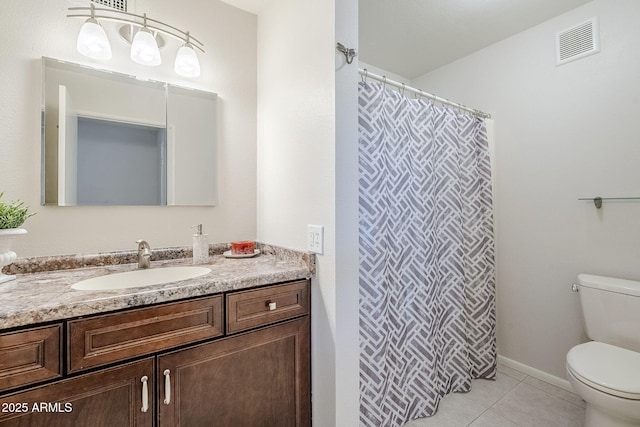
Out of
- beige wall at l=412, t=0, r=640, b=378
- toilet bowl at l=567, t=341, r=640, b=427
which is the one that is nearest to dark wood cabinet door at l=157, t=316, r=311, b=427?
toilet bowl at l=567, t=341, r=640, b=427

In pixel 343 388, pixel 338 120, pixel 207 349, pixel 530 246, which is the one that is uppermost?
pixel 338 120

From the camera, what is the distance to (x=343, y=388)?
4.02 feet

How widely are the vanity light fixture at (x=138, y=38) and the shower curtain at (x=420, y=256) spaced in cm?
96

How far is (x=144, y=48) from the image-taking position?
139 centimetres

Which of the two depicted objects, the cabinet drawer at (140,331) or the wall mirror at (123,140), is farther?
the wall mirror at (123,140)

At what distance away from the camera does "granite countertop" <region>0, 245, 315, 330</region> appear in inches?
31.9

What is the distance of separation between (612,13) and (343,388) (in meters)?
2.60

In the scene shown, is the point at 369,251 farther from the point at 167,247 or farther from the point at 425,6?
the point at 425,6

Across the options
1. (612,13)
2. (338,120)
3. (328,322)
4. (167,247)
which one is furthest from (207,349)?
(612,13)

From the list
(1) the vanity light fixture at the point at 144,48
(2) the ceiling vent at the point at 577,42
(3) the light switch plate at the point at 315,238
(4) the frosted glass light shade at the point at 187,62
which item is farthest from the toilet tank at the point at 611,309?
(1) the vanity light fixture at the point at 144,48

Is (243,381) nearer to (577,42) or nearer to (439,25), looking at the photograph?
(439,25)

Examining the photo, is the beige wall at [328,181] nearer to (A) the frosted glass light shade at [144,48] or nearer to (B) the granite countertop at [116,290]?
(B) the granite countertop at [116,290]

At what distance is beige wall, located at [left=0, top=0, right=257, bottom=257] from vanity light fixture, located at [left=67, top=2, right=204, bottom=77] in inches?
1.8

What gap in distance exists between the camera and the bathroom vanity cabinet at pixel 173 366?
0.80 m
